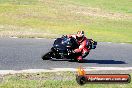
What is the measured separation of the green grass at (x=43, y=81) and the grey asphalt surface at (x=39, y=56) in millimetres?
1879

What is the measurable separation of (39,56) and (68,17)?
1049 inches

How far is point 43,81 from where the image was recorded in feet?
44.1

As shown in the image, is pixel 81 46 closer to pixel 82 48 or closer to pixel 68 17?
pixel 82 48

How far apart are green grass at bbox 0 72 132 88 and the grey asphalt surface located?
188 centimetres

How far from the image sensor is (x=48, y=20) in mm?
42906

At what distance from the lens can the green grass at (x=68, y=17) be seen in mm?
35750

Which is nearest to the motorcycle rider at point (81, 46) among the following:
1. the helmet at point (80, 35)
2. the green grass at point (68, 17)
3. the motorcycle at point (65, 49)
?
the helmet at point (80, 35)

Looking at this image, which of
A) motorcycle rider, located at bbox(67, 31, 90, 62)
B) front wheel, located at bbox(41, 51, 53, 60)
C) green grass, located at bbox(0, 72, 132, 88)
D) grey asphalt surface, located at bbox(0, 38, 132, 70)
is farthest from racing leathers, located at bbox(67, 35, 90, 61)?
green grass, located at bbox(0, 72, 132, 88)

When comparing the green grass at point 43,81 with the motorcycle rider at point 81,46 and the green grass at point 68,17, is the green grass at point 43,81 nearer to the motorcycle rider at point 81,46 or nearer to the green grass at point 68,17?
the motorcycle rider at point 81,46

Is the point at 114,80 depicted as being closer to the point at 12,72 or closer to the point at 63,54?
the point at 12,72

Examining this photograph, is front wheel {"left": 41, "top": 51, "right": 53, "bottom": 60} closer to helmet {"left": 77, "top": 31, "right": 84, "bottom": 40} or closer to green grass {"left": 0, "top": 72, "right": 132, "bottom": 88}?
helmet {"left": 77, "top": 31, "right": 84, "bottom": 40}

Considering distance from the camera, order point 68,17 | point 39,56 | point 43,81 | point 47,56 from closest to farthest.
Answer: point 43,81
point 47,56
point 39,56
point 68,17

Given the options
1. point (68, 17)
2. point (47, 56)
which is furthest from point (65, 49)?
point (68, 17)

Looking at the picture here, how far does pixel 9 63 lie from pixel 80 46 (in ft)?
10.4
